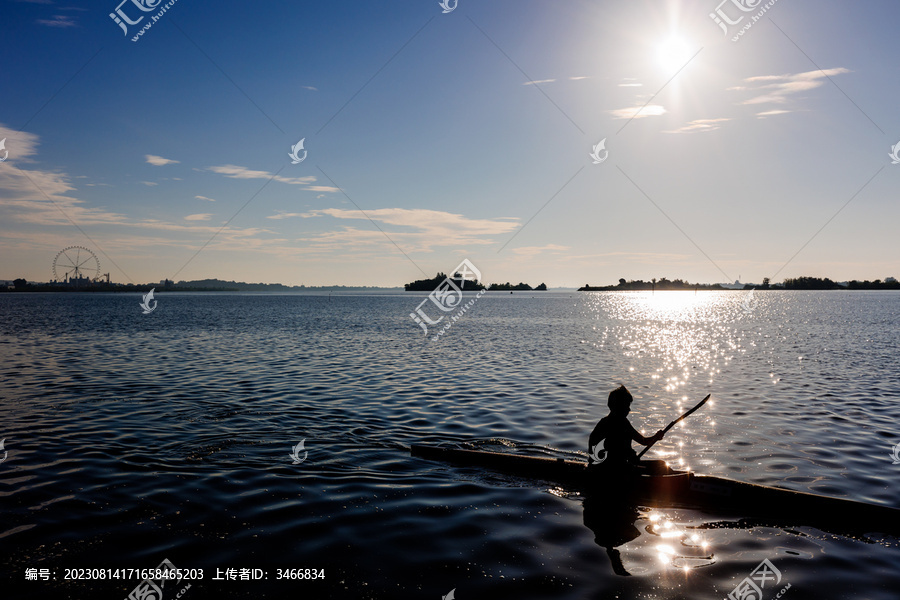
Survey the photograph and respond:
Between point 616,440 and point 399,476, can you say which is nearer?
A: point 616,440

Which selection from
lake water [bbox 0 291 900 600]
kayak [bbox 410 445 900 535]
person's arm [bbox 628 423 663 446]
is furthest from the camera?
person's arm [bbox 628 423 663 446]

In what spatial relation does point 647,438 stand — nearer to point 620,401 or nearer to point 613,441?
point 613,441

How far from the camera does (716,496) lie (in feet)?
32.0

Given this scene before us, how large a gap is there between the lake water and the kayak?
267 millimetres

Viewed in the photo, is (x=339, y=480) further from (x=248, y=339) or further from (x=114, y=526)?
(x=248, y=339)

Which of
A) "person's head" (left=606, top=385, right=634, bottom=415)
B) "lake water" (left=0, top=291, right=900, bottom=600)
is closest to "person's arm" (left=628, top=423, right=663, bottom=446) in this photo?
"person's head" (left=606, top=385, right=634, bottom=415)

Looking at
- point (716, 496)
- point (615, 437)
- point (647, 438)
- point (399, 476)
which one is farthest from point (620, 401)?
point (399, 476)

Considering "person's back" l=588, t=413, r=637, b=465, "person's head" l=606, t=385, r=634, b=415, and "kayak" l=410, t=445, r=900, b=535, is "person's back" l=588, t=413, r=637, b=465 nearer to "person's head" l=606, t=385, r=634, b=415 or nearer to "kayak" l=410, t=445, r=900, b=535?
"person's head" l=606, t=385, r=634, b=415

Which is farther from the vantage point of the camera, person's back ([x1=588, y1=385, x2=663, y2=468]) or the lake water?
person's back ([x1=588, y1=385, x2=663, y2=468])

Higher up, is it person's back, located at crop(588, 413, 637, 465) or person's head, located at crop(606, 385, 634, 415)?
person's head, located at crop(606, 385, 634, 415)

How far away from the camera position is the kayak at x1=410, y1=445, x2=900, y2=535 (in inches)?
350

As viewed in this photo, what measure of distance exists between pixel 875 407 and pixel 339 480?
1988 centimetres

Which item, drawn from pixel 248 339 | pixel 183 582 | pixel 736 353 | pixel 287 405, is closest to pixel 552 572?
pixel 183 582

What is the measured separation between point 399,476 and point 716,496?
258 inches
